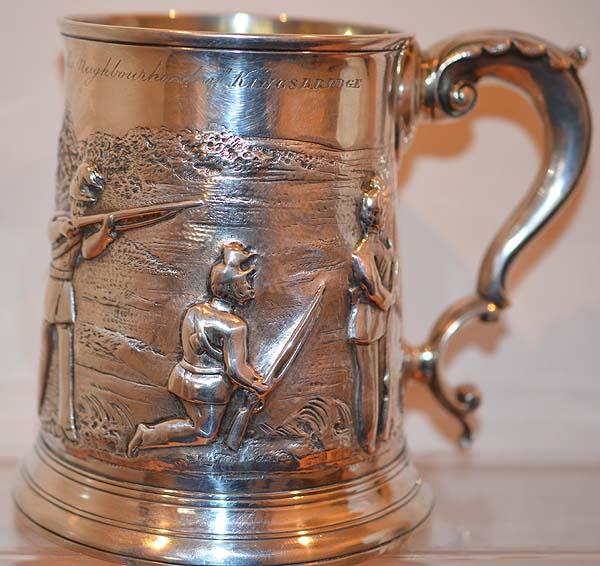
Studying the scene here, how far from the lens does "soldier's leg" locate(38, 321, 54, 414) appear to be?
1.31 meters

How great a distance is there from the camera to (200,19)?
1.49 metres

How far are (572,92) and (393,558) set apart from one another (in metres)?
0.54

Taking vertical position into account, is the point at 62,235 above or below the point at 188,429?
above

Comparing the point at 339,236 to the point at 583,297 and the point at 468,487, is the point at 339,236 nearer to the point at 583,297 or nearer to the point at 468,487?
the point at 468,487

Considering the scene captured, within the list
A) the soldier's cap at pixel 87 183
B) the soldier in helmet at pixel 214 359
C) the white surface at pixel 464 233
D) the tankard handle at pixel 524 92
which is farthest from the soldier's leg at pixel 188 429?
the white surface at pixel 464 233

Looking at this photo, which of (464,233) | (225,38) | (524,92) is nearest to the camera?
(225,38)

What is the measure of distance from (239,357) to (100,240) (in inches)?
7.0

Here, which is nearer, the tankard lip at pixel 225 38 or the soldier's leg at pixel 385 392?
the tankard lip at pixel 225 38

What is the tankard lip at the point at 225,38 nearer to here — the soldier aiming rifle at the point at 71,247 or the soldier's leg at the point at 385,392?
the soldier aiming rifle at the point at 71,247

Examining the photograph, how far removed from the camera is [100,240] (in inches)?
47.9

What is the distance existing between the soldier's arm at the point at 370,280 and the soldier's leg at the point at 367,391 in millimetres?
48

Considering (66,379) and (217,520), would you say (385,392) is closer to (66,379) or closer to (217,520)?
(217,520)

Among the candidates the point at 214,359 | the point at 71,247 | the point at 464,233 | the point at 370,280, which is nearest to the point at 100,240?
the point at 71,247

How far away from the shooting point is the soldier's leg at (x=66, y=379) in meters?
1.28
